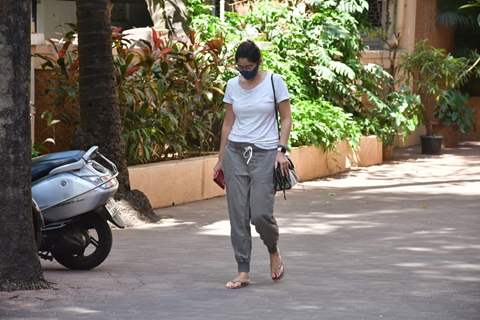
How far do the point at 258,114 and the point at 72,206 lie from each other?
167cm

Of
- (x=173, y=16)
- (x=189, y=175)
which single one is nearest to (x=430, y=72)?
(x=173, y=16)

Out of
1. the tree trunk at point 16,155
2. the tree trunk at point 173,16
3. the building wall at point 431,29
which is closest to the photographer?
the tree trunk at point 16,155

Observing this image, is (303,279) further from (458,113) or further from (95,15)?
(458,113)

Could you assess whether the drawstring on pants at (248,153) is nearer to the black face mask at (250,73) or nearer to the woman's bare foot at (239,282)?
the black face mask at (250,73)

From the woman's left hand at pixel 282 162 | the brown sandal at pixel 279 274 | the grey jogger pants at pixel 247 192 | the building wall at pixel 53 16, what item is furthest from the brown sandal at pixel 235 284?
the building wall at pixel 53 16

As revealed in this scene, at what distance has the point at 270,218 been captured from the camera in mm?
9164

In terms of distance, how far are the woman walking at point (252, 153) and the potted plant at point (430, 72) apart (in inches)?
492

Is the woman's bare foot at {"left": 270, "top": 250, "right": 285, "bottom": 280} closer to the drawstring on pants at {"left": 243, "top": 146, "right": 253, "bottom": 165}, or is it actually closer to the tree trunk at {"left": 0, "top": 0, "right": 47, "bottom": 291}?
the drawstring on pants at {"left": 243, "top": 146, "right": 253, "bottom": 165}

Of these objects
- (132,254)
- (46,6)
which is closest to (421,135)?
(46,6)

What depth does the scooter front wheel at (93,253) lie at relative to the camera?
9867mm

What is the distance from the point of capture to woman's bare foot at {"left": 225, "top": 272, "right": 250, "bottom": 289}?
912 cm

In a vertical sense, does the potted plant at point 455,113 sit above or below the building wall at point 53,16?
below

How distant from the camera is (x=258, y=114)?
9164 mm

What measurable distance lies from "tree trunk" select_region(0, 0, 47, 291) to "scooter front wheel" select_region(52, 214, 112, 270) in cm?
100
